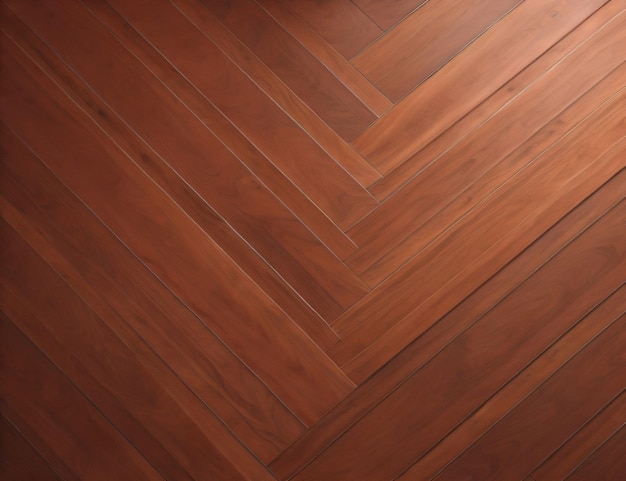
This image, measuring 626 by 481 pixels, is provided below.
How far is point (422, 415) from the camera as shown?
1.20 metres

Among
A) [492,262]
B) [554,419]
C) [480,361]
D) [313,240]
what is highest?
[313,240]

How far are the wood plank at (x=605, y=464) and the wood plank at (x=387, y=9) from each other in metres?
0.92

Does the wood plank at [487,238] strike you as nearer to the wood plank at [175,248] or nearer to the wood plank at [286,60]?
the wood plank at [175,248]

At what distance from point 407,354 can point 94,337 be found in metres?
0.57

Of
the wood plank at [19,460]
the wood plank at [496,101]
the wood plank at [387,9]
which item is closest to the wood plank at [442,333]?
Answer: the wood plank at [496,101]

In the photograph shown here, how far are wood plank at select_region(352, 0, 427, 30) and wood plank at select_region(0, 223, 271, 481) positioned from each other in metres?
0.81

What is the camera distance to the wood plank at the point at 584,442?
1182 millimetres

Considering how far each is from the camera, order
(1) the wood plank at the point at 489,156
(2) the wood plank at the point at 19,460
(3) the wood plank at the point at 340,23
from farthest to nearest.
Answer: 1. (3) the wood plank at the point at 340,23
2. (1) the wood plank at the point at 489,156
3. (2) the wood plank at the point at 19,460

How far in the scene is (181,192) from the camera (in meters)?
1.30

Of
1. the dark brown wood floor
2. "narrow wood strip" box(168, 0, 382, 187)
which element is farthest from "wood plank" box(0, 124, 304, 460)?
"narrow wood strip" box(168, 0, 382, 187)

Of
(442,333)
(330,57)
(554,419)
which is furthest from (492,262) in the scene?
(330,57)

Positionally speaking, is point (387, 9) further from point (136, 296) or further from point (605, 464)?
point (605, 464)

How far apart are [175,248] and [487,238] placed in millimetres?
593

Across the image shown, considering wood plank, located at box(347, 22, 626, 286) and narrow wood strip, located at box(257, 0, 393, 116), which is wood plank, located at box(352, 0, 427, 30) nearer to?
narrow wood strip, located at box(257, 0, 393, 116)
